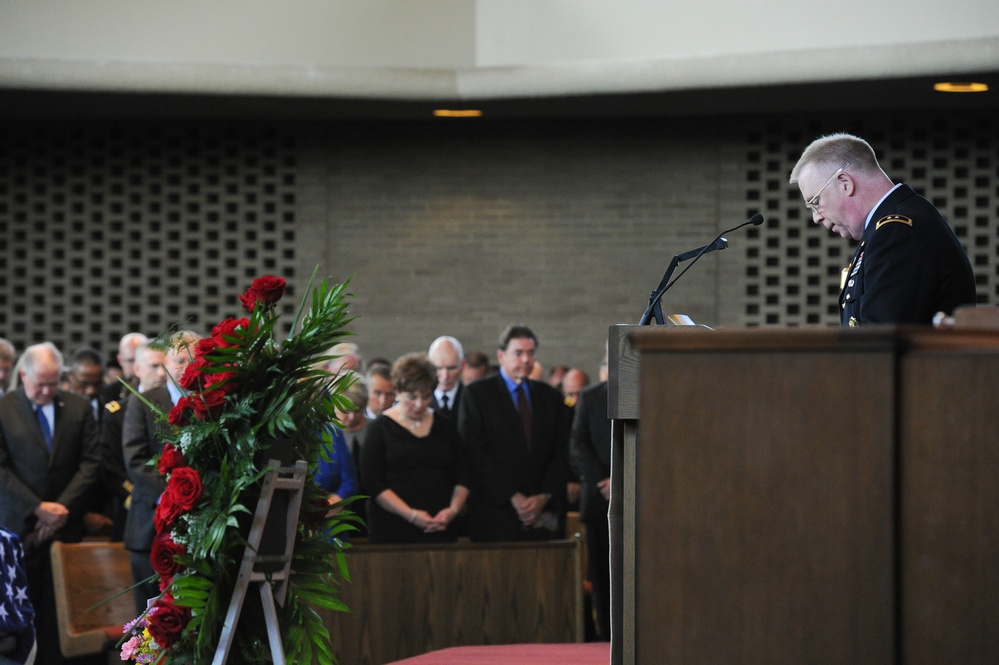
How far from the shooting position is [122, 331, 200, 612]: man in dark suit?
5.66 m

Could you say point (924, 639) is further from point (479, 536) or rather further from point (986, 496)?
point (479, 536)

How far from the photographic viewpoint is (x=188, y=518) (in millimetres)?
3416

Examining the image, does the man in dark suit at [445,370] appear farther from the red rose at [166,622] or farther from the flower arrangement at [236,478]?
the red rose at [166,622]

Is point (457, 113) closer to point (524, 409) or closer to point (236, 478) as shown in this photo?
point (524, 409)

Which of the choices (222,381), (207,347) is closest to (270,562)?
(222,381)

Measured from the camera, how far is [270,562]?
3.48m

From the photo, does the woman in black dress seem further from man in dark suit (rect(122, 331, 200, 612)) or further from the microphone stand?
the microphone stand

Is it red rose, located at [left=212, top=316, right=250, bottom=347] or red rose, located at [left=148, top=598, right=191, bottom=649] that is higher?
red rose, located at [left=212, top=316, right=250, bottom=347]

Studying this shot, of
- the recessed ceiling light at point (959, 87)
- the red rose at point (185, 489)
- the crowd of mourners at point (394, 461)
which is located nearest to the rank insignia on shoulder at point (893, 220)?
the red rose at point (185, 489)

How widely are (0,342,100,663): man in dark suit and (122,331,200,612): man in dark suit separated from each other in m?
0.60

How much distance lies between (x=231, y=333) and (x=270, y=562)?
0.64m

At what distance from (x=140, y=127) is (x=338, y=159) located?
172cm

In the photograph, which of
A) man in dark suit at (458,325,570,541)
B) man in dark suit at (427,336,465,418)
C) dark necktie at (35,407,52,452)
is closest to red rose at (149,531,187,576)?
man in dark suit at (458,325,570,541)

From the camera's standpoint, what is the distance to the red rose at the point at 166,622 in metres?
3.33
